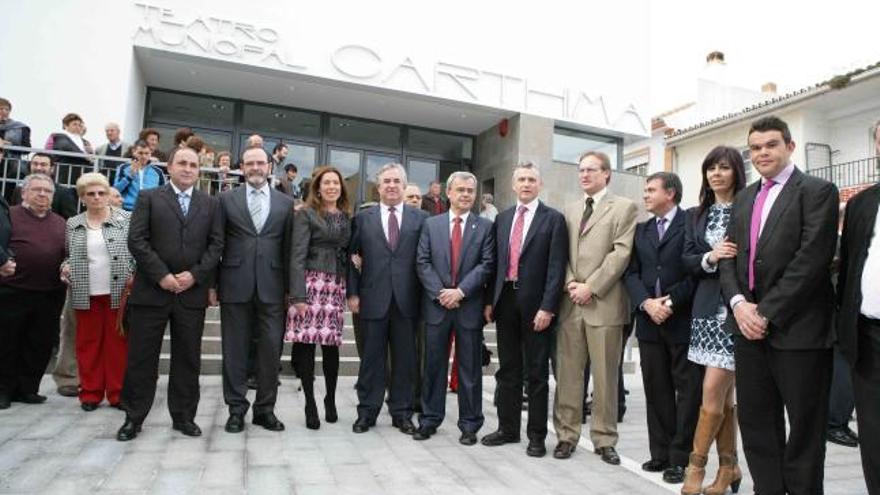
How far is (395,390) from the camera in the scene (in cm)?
455

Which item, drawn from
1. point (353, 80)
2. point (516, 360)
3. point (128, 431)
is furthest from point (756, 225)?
point (353, 80)

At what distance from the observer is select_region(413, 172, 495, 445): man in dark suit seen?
13.9 feet

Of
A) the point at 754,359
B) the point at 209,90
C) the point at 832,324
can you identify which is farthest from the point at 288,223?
the point at 209,90

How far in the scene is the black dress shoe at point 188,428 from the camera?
3.98 metres

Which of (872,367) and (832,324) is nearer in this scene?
(872,367)

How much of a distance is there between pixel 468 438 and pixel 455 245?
1346mm

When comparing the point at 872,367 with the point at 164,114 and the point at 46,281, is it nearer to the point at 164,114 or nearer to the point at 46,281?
the point at 46,281

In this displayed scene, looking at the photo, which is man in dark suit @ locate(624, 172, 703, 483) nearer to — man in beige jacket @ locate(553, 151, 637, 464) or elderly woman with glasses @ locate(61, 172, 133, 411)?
man in beige jacket @ locate(553, 151, 637, 464)

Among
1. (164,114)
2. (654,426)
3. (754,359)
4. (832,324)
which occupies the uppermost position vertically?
(164,114)

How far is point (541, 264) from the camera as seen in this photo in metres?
4.14

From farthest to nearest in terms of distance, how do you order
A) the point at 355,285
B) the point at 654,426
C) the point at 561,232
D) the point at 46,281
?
the point at 46,281 < the point at 355,285 < the point at 561,232 < the point at 654,426

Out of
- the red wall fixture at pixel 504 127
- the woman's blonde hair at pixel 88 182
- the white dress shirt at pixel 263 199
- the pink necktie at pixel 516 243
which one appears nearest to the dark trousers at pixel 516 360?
the pink necktie at pixel 516 243

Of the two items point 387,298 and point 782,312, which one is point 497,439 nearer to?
point 387,298

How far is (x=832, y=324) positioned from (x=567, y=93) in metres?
10.7
